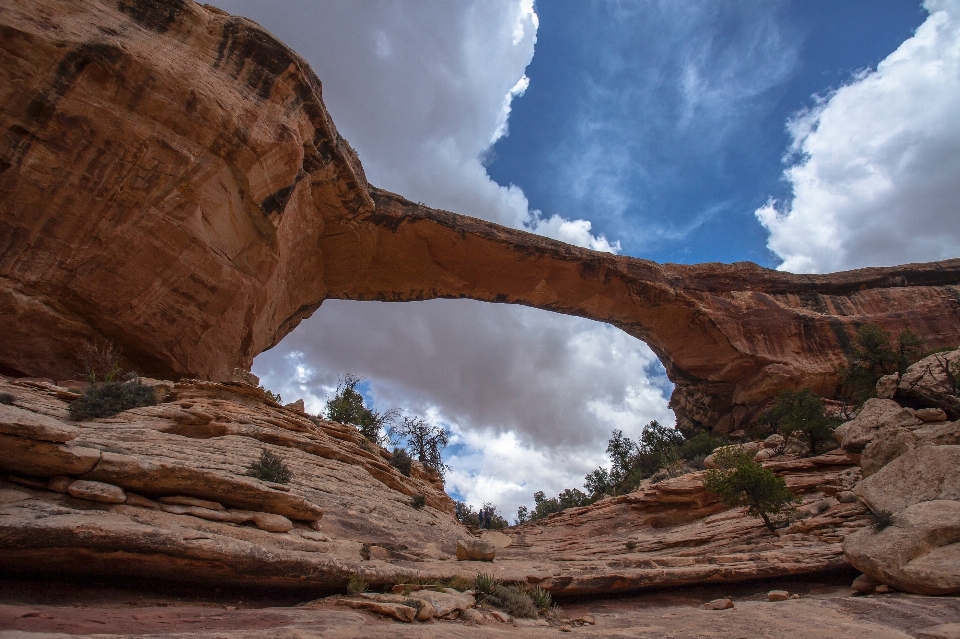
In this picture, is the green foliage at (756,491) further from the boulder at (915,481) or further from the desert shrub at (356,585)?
the desert shrub at (356,585)

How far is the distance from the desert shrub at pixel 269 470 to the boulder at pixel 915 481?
1129cm

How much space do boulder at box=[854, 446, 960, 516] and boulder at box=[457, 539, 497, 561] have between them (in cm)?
760

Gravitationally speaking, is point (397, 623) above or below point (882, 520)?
below

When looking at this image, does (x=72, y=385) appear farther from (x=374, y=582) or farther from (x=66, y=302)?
(x=374, y=582)

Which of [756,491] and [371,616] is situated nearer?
[371,616]

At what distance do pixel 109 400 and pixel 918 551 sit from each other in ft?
47.2

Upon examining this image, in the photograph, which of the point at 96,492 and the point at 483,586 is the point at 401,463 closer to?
A: the point at 483,586

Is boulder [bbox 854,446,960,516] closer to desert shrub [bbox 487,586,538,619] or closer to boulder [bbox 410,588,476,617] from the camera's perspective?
desert shrub [bbox 487,586,538,619]

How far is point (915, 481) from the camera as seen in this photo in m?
9.19

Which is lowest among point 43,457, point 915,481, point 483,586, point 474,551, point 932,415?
point 483,586

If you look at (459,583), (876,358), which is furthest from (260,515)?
(876,358)

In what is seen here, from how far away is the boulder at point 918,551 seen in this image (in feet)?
21.3

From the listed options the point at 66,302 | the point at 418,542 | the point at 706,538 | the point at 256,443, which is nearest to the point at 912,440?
the point at 706,538

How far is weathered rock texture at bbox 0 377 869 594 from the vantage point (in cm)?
442
